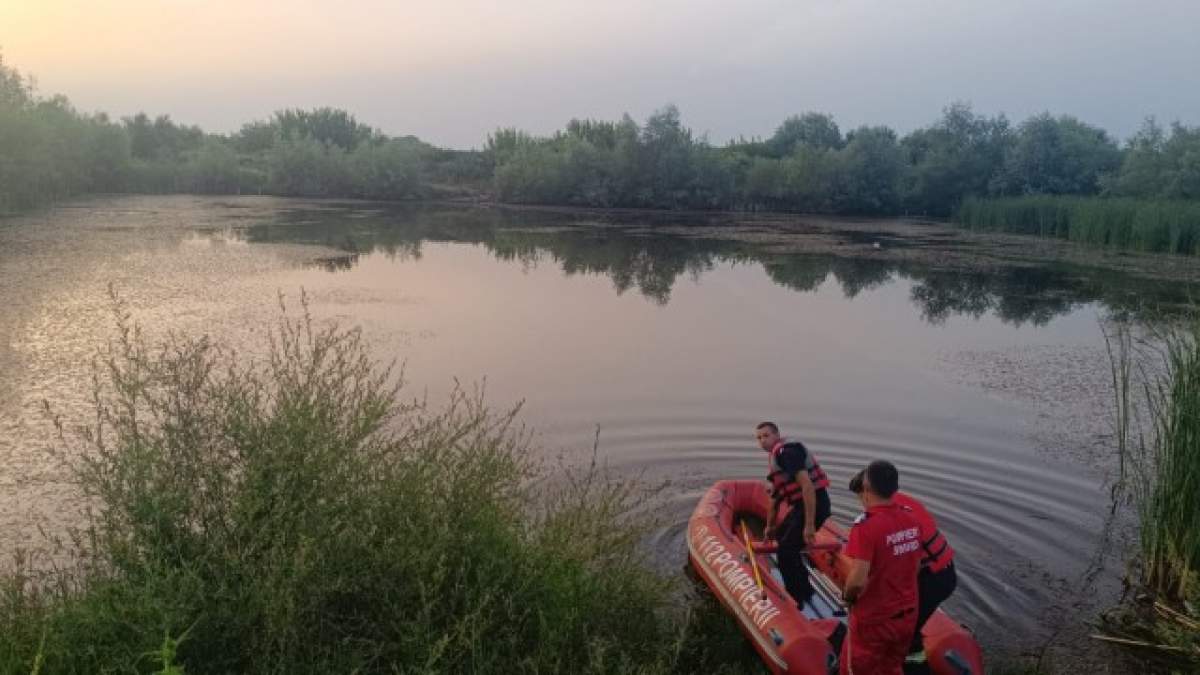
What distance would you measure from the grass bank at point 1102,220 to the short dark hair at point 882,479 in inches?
997

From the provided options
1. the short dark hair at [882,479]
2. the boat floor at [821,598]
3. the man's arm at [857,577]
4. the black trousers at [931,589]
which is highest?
the short dark hair at [882,479]

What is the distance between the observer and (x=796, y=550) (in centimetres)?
654

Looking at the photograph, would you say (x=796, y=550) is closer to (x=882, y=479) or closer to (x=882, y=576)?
(x=882, y=576)

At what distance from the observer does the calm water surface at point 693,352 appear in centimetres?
878

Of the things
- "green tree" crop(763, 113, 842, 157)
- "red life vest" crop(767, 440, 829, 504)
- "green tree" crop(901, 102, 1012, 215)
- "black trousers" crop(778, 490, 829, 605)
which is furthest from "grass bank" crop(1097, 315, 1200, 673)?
"green tree" crop(763, 113, 842, 157)

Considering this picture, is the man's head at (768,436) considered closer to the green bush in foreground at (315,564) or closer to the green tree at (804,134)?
the green bush in foreground at (315,564)

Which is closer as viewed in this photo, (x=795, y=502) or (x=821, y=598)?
(x=795, y=502)

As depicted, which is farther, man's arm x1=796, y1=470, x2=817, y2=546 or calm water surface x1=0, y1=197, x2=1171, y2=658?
calm water surface x1=0, y1=197, x2=1171, y2=658

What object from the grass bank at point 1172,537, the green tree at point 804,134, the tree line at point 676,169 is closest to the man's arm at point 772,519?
the grass bank at point 1172,537

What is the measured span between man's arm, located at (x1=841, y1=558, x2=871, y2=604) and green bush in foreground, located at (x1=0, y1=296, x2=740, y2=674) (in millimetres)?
891

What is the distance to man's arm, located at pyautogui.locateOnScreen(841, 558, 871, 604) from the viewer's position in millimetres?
4633

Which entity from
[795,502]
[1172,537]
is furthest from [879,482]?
[1172,537]

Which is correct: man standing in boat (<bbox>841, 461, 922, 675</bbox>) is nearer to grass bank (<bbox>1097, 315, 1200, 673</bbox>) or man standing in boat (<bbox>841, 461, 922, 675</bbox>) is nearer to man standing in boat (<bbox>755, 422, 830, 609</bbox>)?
man standing in boat (<bbox>755, 422, 830, 609</bbox>)

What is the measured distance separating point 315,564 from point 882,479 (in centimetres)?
292
